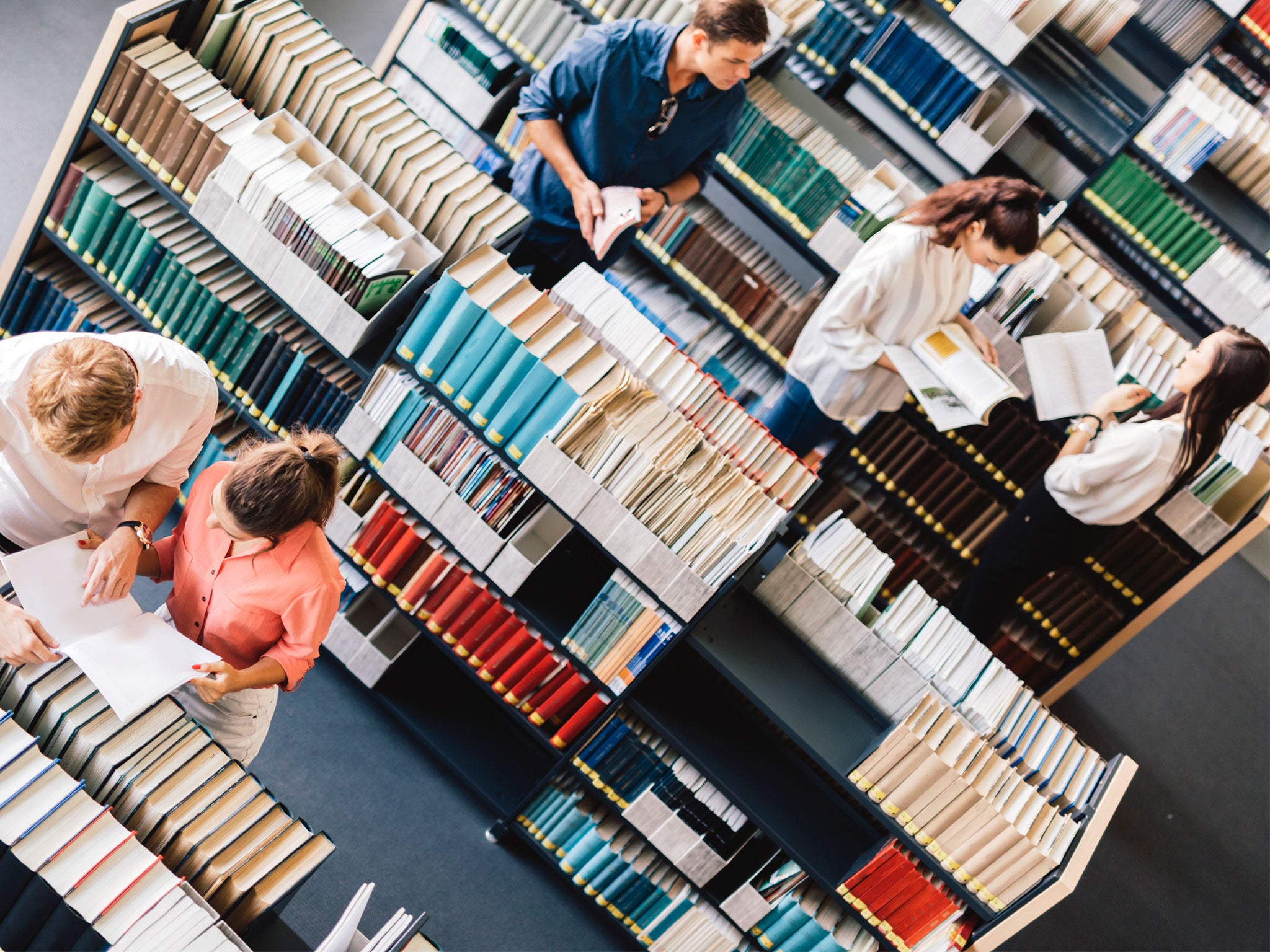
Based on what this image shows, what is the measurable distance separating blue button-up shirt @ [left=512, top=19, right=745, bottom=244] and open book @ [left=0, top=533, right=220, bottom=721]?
199 cm

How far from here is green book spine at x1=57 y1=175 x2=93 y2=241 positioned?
3338 millimetres

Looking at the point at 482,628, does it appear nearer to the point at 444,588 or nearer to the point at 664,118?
the point at 444,588

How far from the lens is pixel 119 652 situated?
2.02m

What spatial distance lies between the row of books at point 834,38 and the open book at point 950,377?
1854mm

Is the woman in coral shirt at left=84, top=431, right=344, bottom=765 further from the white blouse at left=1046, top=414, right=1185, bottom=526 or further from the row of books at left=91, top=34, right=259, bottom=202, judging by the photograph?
the white blouse at left=1046, top=414, right=1185, bottom=526

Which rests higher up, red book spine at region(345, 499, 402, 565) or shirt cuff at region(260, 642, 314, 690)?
shirt cuff at region(260, 642, 314, 690)

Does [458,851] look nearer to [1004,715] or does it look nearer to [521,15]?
[1004,715]

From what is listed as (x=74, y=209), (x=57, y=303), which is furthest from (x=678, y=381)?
(x=57, y=303)

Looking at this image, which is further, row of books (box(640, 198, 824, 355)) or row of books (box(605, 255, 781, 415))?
row of books (box(605, 255, 781, 415))

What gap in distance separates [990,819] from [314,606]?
6.03 ft

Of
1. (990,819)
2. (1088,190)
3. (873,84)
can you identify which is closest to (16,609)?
(990,819)

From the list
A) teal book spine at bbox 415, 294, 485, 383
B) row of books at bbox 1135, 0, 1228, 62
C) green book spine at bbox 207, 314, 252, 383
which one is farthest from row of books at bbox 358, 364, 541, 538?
row of books at bbox 1135, 0, 1228, 62

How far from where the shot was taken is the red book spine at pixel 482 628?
3238 millimetres

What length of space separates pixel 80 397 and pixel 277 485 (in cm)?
40
